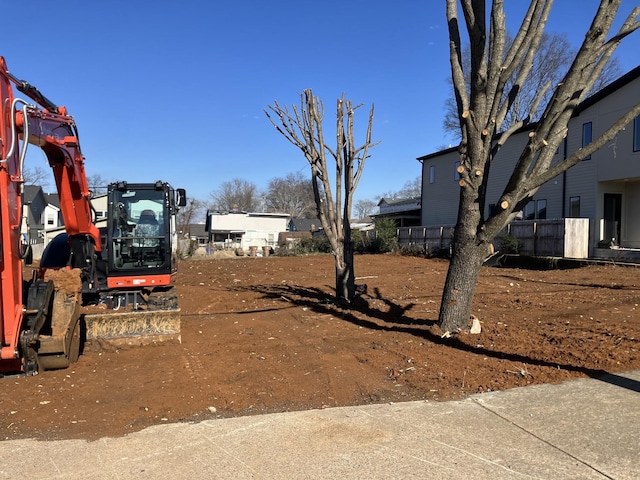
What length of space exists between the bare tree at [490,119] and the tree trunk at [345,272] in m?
3.66

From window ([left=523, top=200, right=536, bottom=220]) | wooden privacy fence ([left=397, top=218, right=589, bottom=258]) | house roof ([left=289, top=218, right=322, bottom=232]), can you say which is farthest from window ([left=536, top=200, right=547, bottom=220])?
house roof ([left=289, top=218, right=322, bottom=232])

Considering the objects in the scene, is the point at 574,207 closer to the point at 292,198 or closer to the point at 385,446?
the point at 385,446

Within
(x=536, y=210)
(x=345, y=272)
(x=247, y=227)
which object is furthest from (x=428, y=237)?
(x=247, y=227)

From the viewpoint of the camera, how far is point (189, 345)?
8.15 meters

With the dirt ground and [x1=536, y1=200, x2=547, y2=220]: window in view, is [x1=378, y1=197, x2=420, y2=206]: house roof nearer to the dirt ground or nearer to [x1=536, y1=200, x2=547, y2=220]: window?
[x1=536, y1=200, x2=547, y2=220]: window

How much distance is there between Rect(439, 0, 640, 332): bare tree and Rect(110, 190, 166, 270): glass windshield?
569 centimetres

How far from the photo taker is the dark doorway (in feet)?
72.1

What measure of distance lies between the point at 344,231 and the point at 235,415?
22.4 feet

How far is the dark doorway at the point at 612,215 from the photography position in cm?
2197

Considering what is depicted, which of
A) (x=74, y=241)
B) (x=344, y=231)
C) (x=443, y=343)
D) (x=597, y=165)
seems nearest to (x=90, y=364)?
(x=74, y=241)

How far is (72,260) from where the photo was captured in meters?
9.38

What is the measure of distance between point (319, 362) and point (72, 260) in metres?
5.32

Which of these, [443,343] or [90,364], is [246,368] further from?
[443,343]

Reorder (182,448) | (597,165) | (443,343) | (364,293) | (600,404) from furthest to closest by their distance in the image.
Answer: (597,165), (364,293), (443,343), (600,404), (182,448)
